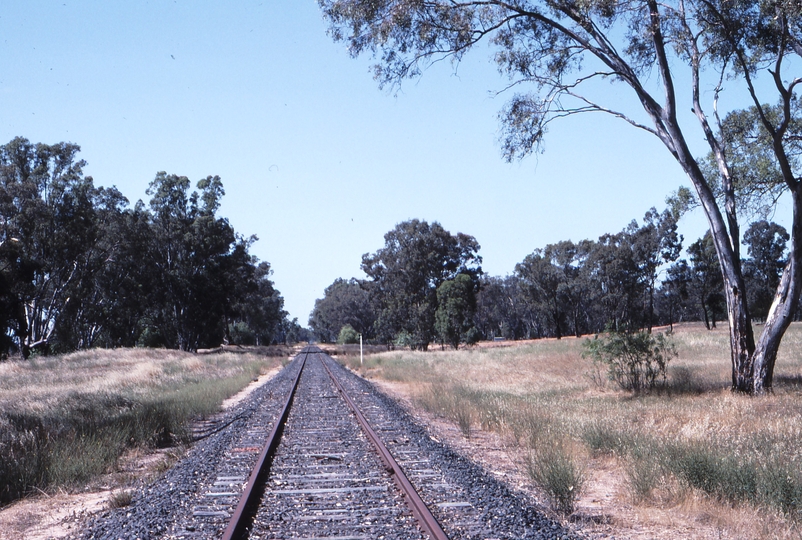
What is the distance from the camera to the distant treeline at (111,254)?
46950mm

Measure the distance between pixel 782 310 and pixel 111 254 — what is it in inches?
2081

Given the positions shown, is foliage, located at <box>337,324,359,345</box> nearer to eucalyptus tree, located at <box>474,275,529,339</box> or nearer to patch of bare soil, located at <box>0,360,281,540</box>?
eucalyptus tree, located at <box>474,275,529,339</box>

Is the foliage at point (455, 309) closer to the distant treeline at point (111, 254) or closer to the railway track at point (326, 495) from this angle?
the distant treeline at point (111, 254)

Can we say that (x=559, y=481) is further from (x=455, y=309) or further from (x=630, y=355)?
(x=455, y=309)

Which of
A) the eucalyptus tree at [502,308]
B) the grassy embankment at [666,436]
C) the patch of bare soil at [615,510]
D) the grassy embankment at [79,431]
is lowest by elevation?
the patch of bare soil at [615,510]

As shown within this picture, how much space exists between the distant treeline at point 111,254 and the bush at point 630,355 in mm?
35715

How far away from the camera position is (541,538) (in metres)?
5.74

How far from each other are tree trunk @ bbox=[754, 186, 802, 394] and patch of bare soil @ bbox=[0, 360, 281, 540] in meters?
13.0

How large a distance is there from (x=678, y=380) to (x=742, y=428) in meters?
7.68

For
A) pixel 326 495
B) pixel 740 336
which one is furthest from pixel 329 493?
pixel 740 336

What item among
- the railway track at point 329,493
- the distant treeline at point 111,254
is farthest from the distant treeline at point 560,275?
the railway track at point 329,493

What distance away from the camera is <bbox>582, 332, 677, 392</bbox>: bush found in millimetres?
18109

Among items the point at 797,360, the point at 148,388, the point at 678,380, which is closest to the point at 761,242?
the point at 797,360

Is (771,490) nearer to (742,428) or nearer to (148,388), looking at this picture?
(742,428)
